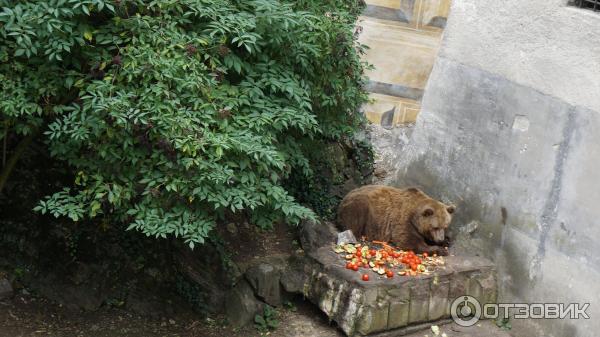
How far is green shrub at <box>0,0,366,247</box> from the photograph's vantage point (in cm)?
552

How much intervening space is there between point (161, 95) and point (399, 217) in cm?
364

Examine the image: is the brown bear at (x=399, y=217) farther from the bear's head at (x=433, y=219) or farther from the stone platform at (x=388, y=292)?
the stone platform at (x=388, y=292)

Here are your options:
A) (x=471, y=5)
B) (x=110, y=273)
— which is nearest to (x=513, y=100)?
(x=471, y=5)

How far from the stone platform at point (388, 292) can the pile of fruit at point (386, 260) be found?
8cm


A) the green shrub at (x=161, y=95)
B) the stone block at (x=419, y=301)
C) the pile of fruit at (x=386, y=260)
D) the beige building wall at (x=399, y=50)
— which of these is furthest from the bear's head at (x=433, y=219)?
the beige building wall at (x=399, y=50)

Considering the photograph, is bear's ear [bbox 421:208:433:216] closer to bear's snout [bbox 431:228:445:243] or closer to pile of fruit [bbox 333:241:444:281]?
bear's snout [bbox 431:228:445:243]

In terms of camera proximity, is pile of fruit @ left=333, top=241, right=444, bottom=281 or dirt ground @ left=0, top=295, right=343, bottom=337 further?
pile of fruit @ left=333, top=241, right=444, bottom=281

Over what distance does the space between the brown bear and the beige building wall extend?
2.59 metres

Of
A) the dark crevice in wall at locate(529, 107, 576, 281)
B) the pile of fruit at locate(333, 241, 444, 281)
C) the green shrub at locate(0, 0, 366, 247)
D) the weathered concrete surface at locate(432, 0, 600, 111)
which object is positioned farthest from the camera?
the pile of fruit at locate(333, 241, 444, 281)

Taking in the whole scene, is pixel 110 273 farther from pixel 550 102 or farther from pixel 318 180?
pixel 550 102

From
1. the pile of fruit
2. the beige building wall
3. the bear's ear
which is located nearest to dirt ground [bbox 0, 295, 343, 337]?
the pile of fruit

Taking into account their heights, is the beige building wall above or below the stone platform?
above

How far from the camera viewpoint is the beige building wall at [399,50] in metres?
10.7

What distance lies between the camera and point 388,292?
740 cm
